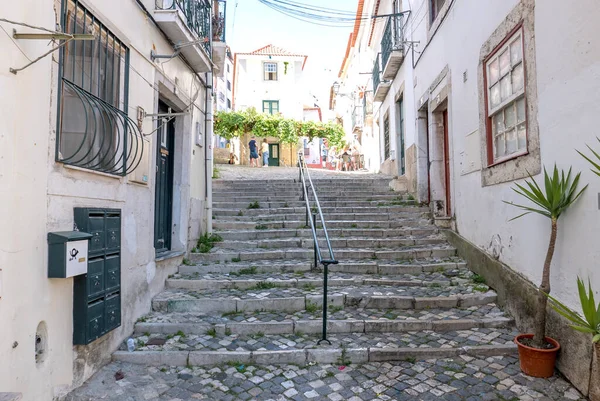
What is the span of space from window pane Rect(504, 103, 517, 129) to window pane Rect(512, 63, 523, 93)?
0.20 meters

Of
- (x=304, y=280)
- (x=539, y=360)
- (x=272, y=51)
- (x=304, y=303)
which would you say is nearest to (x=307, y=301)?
(x=304, y=303)

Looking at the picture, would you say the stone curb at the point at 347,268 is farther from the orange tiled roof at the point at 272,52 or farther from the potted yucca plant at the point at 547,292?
the orange tiled roof at the point at 272,52

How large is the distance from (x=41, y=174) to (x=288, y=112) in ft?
95.1

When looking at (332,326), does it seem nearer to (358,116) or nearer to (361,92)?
(361,92)

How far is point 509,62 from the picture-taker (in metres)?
4.34

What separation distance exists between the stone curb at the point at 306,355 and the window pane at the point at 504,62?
9.80 feet

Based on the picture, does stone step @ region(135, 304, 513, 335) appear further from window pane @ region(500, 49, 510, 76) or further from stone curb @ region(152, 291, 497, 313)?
window pane @ region(500, 49, 510, 76)

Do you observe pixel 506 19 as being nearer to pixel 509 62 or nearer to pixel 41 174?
pixel 509 62

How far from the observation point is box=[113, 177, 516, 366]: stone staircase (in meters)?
3.60

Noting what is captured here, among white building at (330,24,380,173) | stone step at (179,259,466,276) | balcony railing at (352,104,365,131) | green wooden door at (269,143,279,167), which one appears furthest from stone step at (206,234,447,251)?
green wooden door at (269,143,279,167)

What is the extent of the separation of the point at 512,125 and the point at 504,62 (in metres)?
0.76

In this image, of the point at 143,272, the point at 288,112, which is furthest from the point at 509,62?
the point at 288,112

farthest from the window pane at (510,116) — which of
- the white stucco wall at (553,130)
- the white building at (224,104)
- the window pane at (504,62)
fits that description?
the white building at (224,104)

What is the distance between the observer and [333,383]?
3.22m
